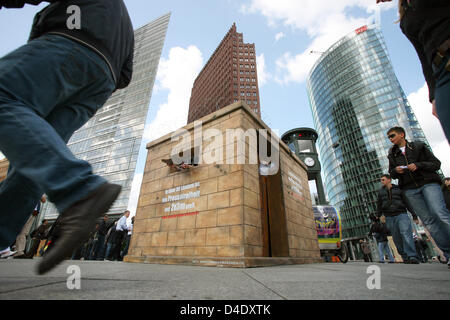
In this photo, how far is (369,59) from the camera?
62.1m

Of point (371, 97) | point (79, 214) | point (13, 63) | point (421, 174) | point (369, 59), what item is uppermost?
point (369, 59)

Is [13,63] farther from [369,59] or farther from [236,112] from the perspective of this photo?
[369,59]

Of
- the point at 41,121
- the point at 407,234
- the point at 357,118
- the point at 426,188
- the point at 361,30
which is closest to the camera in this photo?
the point at 41,121

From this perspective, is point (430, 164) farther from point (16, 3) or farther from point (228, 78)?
point (228, 78)

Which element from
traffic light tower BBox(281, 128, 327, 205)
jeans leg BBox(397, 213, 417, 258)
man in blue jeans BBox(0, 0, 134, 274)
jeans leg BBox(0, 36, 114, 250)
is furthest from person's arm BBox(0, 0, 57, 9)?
traffic light tower BBox(281, 128, 327, 205)

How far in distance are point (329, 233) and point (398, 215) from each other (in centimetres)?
425

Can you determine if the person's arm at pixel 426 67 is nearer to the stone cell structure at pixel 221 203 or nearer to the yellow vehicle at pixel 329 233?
the stone cell structure at pixel 221 203

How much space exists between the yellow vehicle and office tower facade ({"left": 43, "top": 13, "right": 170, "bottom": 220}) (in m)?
43.2

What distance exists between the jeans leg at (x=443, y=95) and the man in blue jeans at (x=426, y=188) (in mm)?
1965

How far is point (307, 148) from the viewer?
17.4 metres

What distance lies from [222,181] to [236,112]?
1601 millimetres

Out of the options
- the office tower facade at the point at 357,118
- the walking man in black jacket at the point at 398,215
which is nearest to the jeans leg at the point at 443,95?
the walking man in black jacket at the point at 398,215

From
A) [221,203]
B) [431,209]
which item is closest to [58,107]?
[221,203]
